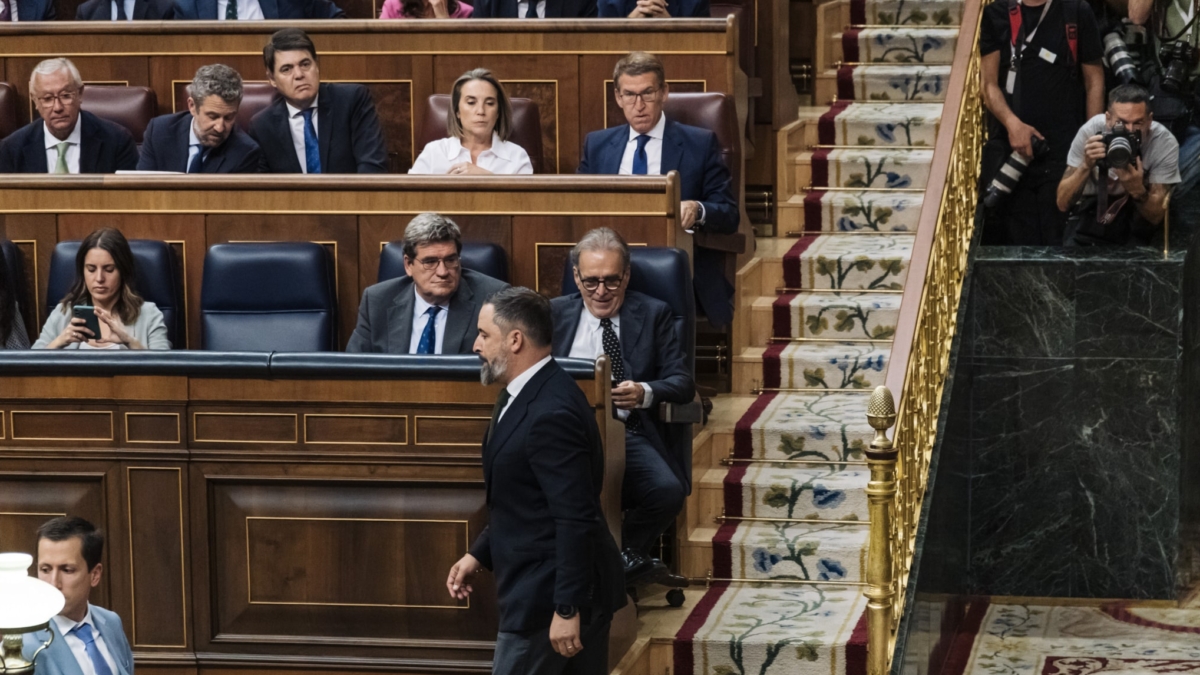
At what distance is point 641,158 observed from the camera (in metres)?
5.02

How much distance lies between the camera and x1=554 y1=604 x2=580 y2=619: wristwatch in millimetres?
3305

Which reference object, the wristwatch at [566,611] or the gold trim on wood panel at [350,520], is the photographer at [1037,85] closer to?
the gold trim on wood panel at [350,520]

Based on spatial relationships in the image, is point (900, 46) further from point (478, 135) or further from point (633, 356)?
point (633, 356)

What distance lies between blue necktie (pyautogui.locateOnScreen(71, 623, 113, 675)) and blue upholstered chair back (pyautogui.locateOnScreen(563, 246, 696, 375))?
5.29 ft

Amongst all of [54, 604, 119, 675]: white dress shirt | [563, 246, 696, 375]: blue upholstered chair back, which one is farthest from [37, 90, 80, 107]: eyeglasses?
[54, 604, 119, 675]: white dress shirt

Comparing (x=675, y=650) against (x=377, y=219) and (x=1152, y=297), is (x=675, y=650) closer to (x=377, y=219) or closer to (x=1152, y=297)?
(x=377, y=219)

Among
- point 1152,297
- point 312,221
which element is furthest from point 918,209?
point 312,221

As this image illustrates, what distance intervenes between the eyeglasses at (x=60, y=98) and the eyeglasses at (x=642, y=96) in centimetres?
157

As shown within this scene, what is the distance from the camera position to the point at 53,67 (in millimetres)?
5102

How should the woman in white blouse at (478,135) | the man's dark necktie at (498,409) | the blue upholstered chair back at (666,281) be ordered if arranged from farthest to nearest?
the woman in white blouse at (478,135) < the blue upholstered chair back at (666,281) < the man's dark necktie at (498,409)

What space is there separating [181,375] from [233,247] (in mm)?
857

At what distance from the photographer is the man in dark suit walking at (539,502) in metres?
3.29

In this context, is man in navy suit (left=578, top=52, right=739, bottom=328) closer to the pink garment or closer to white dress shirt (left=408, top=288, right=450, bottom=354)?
white dress shirt (left=408, top=288, right=450, bottom=354)

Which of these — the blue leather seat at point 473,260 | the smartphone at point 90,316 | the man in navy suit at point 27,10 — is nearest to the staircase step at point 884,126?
the blue leather seat at point 473,260
